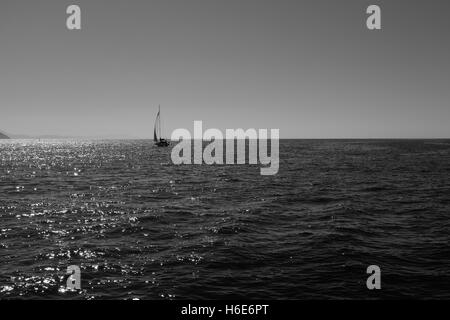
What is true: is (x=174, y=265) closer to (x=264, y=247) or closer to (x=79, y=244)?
(x=264, y=247)

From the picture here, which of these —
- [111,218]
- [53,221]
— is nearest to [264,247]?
[111,218]

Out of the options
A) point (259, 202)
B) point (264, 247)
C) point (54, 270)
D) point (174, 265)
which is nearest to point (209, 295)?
point (174, 265)

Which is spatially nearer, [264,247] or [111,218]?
[264,247]

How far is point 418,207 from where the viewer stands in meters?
30.7

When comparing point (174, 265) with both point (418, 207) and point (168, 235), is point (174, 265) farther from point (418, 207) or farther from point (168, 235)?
point (418, 207)

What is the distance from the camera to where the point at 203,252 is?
1980 cm

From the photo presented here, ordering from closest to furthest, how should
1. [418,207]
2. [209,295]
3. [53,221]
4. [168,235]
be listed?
[209,295] → [168,235] → [53,221] → [418,207]
